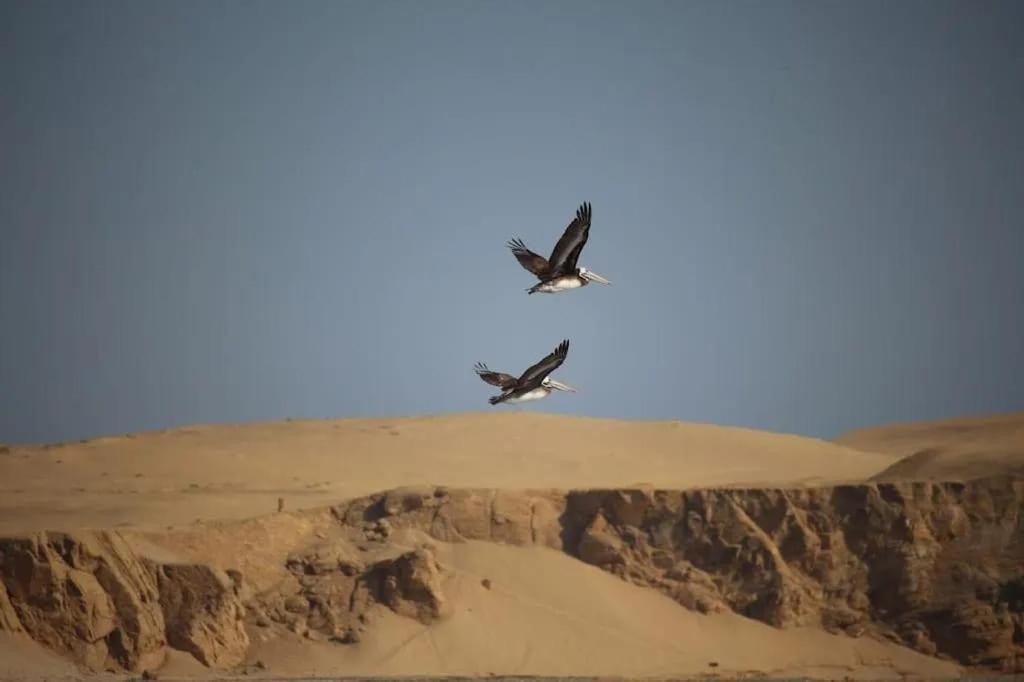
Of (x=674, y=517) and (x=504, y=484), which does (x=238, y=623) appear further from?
(x=504, y=484)

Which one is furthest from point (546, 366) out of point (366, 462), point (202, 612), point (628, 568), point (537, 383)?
point (366, 462)

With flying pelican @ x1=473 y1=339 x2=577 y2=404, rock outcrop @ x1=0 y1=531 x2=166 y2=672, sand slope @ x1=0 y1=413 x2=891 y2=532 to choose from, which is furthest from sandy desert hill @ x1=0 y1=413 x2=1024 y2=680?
flying pelican @ x1=473 y1=339 x2=577 y2=404

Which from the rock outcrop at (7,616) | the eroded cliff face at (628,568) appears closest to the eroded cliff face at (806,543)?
the eroded cliff face at (628,568)

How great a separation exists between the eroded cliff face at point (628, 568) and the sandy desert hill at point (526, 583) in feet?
0.18

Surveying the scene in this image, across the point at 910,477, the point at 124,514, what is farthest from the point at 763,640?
the point at 124,514

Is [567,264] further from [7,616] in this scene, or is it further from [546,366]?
[7,616]

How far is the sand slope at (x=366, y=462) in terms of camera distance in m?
51.3

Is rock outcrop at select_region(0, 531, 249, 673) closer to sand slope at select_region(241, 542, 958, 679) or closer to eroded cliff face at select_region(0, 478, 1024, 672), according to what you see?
eroded cliff face at select_region(0, 478, 1024, 672)

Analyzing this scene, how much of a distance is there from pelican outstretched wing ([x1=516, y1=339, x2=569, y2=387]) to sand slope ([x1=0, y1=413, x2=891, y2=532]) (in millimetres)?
25681

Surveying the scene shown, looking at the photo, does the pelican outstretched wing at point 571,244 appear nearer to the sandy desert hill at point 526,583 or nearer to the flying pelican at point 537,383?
the flying pelican at point 537,383

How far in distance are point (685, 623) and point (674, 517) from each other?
3.16 meters

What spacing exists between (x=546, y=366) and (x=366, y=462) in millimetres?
45864

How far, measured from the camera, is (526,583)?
4275 centimetres

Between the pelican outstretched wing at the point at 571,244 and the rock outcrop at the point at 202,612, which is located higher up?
the pelican outstretched wing at the point at 571,244
